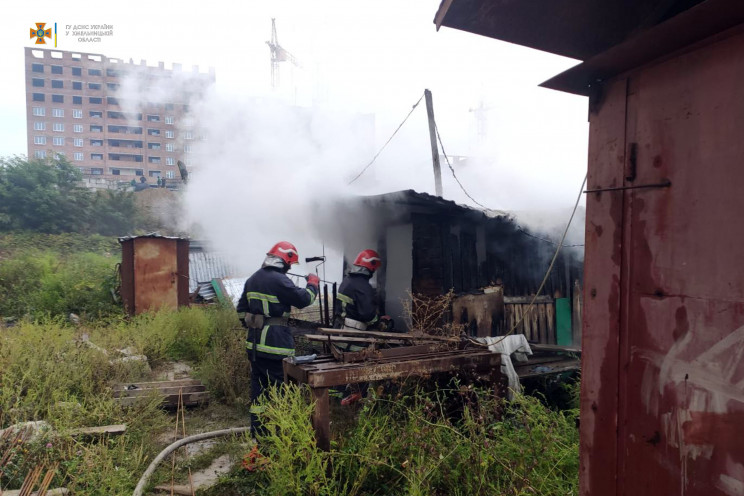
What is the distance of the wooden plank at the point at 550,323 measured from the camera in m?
7.04

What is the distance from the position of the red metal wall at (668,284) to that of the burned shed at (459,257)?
3870mm

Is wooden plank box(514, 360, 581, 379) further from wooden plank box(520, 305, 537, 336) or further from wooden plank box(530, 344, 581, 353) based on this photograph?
wooden plank box(520, 305, 537, 336)

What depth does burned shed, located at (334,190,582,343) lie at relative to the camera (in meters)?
6.41

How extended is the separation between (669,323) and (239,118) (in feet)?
37.0

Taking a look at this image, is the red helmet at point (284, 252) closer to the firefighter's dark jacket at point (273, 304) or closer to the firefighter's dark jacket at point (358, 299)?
the firefighter's dark jacket at point (273, 304)

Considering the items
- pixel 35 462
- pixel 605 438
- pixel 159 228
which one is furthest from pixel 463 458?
pixel 159 228

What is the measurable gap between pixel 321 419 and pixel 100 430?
8.11 feet

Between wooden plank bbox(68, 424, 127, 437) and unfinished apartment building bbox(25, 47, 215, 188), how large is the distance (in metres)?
53.6

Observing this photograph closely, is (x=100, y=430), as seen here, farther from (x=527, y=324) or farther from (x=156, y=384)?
(x=527, y=324)

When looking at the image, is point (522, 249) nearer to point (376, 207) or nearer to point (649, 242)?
point (376, 207)

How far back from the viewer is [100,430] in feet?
14.5

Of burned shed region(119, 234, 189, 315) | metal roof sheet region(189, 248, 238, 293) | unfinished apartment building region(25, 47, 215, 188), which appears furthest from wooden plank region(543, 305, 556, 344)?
unfinished apartment building region(25, 47, 215, 188)

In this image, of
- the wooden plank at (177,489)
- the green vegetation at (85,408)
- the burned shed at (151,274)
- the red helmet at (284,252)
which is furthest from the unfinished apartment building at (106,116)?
the wooden plank at (177,489)

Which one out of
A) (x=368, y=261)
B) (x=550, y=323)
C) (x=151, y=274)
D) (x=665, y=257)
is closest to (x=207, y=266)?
(x=151, y=274)
